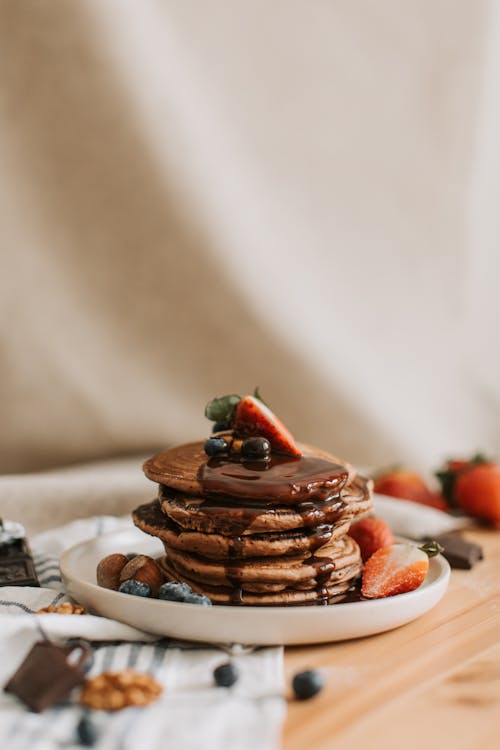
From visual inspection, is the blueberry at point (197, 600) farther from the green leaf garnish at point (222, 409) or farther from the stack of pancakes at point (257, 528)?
the green leaf garnish at point (222, 409)

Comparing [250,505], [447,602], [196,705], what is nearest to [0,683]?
[196,705]

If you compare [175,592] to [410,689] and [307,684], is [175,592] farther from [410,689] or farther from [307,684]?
[410,689]

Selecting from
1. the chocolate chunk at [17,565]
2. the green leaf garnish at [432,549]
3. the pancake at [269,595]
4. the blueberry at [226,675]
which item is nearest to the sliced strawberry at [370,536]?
the green leaf garnish at [432,549]

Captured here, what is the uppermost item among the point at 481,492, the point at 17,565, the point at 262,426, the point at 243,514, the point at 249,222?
the point at 249,222

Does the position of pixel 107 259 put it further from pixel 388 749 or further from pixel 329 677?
pixel 388 749

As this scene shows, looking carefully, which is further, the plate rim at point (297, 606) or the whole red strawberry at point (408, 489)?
the whole red strawberry at point (408, 489)

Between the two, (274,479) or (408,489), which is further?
(408,489)

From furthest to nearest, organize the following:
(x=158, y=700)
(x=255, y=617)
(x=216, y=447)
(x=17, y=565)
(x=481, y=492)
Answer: (x=481, y=492)
(x=17, y=565)
(x=216, y=447)
(x=255, y=617)
(x=158, y=700)

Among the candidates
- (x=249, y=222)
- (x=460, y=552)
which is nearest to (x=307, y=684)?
(x=460, y=552)
